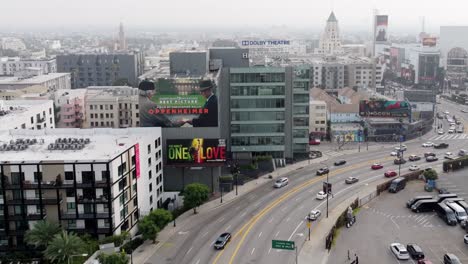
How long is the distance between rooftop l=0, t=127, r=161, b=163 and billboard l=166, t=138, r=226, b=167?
428 centimetres

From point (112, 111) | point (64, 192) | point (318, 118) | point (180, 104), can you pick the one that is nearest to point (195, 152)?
point (180, 104)

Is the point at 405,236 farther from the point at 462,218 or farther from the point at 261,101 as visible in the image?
the point at 261,101

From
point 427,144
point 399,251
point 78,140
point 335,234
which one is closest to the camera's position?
point 399,251

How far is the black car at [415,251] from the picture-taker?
2296 inches

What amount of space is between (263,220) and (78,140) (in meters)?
26.0

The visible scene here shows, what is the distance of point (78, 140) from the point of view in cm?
6856

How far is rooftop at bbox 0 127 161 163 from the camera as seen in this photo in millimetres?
61344

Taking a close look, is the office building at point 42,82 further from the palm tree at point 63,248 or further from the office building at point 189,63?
the palm tree at point 63,248

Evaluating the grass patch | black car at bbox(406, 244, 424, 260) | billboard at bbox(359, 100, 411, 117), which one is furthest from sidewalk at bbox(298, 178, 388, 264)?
billboard at bbox(359, 100, 411, 117)

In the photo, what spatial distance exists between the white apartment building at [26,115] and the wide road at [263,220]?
116ft

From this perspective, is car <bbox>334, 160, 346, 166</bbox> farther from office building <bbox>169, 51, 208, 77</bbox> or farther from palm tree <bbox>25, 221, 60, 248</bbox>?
palm tree <bbox>25, 221, 60, 248</bbox>

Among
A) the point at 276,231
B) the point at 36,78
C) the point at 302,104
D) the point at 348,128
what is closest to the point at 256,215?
the point at 276,231

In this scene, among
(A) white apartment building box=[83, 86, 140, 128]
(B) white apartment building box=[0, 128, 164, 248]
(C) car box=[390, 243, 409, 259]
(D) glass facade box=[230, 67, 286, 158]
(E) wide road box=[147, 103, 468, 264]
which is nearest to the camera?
(C) car box=[390, 243, 409, 259]

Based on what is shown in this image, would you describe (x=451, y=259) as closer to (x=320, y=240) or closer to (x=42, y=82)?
(x=320, y=240)
